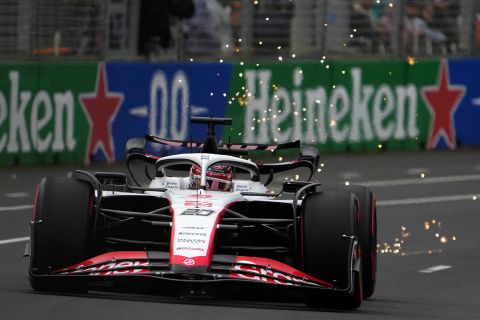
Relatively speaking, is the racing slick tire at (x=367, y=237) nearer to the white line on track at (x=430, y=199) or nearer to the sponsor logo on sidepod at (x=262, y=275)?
the sponsor logo on sidepod at (x=262, y=275)

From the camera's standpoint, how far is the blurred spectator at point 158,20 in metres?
24.6

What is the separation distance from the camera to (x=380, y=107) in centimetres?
2505

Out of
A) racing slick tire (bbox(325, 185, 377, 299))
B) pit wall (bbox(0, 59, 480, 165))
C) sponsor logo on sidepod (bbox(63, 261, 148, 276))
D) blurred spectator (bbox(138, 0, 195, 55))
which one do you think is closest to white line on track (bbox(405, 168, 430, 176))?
pit wall (bbox(0, 59, 480, 165))

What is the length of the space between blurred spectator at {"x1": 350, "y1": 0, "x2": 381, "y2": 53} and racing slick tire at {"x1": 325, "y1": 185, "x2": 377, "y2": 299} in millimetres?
14119

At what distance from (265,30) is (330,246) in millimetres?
14629

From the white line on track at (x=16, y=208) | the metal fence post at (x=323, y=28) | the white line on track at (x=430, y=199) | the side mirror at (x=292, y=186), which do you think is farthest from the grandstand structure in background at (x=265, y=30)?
the side mirror at (x=292, y=186)

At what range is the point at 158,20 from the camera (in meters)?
25.0

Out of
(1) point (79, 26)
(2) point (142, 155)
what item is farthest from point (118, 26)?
(2) point (142, 155)

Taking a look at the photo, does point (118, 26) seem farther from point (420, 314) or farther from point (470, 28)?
point (420, 314)

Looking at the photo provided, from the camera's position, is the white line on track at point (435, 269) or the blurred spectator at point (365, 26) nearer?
the white line on track at point (435, 269)

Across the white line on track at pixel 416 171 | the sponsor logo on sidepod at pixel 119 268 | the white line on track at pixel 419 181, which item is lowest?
the white line on track at pixel 419 181

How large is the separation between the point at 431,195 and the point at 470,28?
676 cm

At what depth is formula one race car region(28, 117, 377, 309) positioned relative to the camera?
10.6 metres

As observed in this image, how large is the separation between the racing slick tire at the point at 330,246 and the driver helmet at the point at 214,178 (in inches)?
50.4
